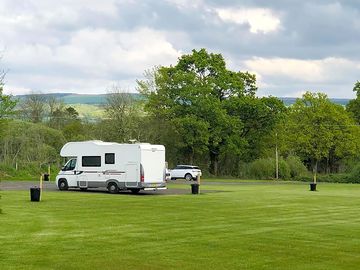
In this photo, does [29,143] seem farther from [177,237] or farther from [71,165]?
[177,237]

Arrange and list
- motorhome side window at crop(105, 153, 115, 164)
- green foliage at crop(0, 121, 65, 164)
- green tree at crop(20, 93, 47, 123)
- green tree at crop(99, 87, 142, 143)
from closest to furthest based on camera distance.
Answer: motorhome side window at crop(105, 153, 115, 164) → green foliage at crop(0, 121, 65, 164) → green tree at crop(99, 87, 142, 143) → green tree at crop(20, 93, 47, 123)

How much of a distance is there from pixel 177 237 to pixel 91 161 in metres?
21.9

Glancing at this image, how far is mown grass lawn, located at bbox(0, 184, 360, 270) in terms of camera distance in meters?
11.9

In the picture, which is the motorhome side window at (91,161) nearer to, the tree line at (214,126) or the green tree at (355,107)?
the tree line at (214,126)

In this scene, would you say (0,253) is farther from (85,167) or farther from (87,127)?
(87,127)

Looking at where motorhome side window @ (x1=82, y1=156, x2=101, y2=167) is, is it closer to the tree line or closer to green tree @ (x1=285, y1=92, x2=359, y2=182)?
the tree line

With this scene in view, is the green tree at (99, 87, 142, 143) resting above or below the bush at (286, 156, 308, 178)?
above

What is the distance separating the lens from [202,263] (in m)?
11.8

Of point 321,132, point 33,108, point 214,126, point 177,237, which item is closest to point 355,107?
point 321,132

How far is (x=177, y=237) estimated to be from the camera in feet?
50.0

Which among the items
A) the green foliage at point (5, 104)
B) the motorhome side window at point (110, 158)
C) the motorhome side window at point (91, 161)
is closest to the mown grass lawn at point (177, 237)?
the motorhome side window at point (110, 158)

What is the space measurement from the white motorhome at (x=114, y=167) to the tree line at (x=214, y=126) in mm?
24833

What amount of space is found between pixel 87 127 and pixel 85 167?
129 feet

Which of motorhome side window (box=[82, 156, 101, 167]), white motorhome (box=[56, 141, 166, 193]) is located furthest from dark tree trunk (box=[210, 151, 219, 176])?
motorhome side window (box=[82, 156, 101, 167])
